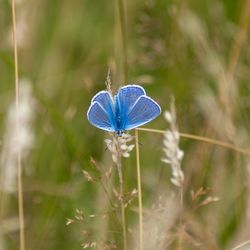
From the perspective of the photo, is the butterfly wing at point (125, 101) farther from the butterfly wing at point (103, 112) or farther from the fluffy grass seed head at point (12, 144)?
the fluffy grass seed head at point (12, 144)

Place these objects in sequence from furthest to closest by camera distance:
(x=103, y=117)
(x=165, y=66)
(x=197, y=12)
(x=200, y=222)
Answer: (x=197, y=12)
(x=165, y=66)
(x=200, y=222)
(x=103, y=117)

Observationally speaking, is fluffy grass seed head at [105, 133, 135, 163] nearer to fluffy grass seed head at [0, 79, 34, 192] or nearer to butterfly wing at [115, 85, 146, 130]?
butterfly wing at [115, 85, 146, 130]

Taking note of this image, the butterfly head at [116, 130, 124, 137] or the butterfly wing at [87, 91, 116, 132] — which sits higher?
the butterfly wing at [87, 91, 116, 132]

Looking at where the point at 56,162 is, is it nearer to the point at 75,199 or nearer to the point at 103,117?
the point at 75,199

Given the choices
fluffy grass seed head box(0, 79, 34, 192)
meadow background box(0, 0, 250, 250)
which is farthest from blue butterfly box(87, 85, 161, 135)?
fluffy grass seed head box(0, 79, 34, 192)

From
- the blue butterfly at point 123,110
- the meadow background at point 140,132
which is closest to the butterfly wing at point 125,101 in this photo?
the blue butterfly at point 123,110

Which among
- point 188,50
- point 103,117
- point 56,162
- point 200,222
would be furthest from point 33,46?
point 103,117

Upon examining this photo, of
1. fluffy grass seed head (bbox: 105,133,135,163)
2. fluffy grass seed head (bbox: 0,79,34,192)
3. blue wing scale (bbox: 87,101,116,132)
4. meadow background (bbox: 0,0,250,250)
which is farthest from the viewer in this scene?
meadow background (bbox: 0,0,250,250)

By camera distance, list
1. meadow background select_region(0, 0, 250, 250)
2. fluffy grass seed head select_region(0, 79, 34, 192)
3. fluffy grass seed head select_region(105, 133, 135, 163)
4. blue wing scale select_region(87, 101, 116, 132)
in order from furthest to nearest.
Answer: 1. meadow background select_region(0, 0, 250, 250)
2. fluffy grass seed head select_region(0, 79, 34, 192)
3. fluffy grass seed head select_region(105, 133, 135, 163)
4. blue wing scale select_region(87, 101, 116, 132)

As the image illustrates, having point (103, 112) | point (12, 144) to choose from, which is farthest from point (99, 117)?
point (12, 144)
